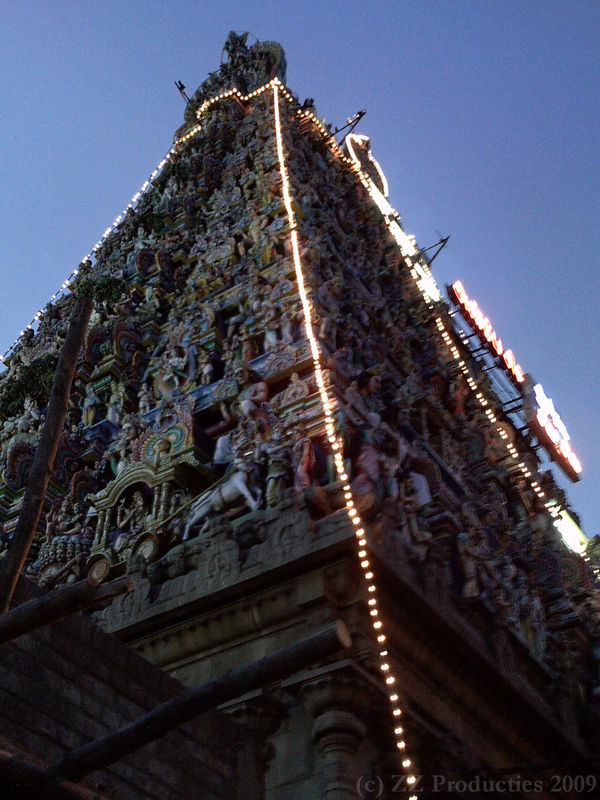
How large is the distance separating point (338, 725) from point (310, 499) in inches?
122

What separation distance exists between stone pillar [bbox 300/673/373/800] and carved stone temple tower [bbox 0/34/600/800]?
3 cm

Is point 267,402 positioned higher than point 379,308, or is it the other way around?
point 379,308

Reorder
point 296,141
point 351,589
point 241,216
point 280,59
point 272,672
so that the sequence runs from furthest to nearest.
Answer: point 280,59 → point 296,141 → point 241,216 → point 351,589 → point 272,672

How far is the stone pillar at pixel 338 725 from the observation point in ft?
30.3

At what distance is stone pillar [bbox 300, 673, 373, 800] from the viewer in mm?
9250

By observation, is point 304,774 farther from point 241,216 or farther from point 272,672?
point 241,216

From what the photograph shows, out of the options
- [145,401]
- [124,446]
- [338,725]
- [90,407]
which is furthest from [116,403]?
[338,725]

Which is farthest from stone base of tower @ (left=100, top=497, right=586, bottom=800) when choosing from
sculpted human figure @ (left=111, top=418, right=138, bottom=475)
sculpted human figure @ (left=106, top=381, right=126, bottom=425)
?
sculpted human figure @ (left=106, top=381, right=126, bottom=425)

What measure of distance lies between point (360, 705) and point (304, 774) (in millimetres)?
922

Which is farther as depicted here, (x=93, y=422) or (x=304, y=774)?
(x=93, y=422)

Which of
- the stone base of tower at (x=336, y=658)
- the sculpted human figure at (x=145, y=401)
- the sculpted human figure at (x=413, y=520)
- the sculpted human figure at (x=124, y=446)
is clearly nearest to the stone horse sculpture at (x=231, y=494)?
the stone base of tower at (x=336, y=658)

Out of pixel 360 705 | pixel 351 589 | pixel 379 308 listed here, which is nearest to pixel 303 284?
pixel 379 308

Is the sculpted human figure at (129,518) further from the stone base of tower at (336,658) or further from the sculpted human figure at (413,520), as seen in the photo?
the sculpted human figure at (413,520)

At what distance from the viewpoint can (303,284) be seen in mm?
18578
